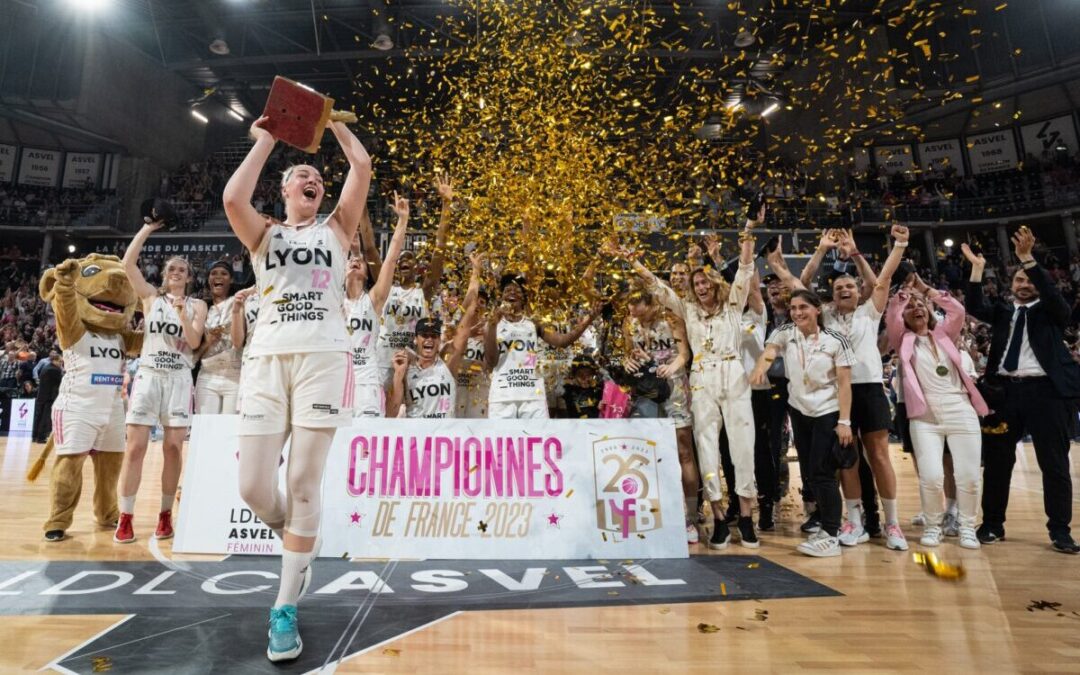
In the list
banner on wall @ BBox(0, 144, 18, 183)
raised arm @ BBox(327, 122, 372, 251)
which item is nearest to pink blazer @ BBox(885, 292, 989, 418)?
raised arm @ BBox(327, 122, 372, 251)

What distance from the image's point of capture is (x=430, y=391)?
5023 millimetres

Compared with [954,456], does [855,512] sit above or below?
below

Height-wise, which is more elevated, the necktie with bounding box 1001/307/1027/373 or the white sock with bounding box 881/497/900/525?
the necktie with bounding box 1001/307/1027/373

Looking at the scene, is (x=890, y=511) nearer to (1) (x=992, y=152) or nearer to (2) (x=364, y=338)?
(2) (x=364, y=338)

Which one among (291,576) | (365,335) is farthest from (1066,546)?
(365,335)

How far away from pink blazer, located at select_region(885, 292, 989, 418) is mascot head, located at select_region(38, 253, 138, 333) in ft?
21.5

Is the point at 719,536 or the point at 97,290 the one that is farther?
the point at 97,290

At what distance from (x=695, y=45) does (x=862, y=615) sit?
60.6ft

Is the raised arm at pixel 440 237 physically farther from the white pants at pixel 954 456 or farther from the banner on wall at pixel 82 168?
the banner on wall at pixel 82 168

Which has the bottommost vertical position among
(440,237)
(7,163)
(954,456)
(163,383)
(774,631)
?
(774,631)

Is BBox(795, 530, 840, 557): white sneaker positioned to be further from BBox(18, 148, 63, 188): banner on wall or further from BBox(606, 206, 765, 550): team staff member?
BBox(18, 148, 63, 188): banner on wall

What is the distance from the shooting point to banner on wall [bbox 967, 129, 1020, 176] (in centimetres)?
2230

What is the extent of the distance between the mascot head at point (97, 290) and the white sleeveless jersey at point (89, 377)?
149 mm

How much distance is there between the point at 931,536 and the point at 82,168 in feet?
93.9
